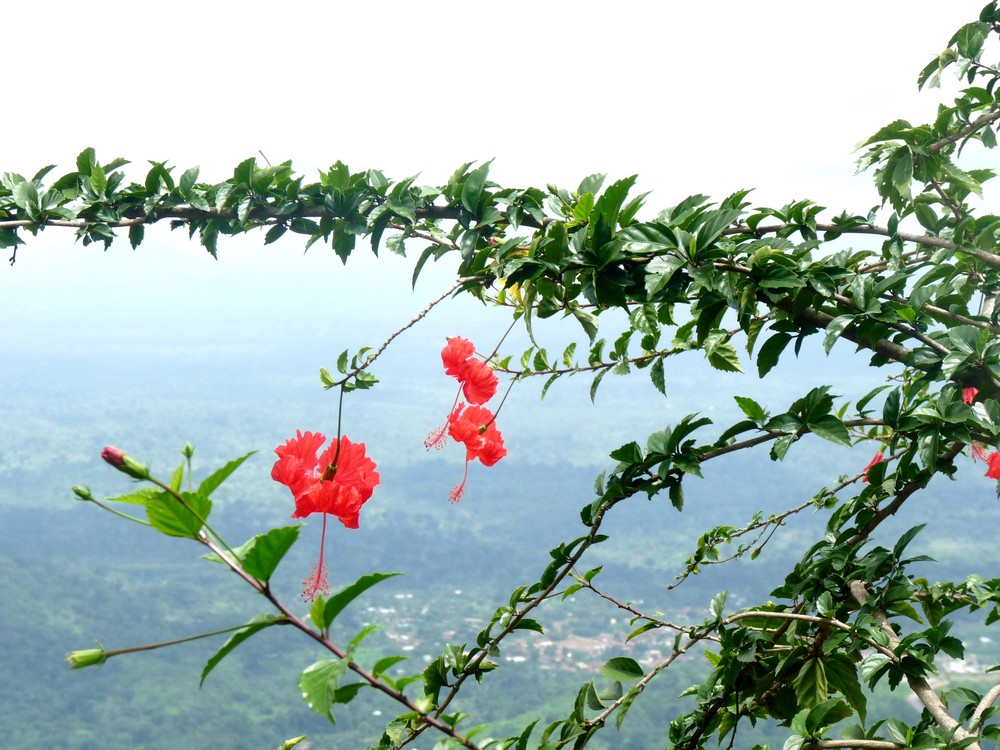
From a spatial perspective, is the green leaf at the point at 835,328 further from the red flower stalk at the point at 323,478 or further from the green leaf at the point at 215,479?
the green leaf at the point at 215,479

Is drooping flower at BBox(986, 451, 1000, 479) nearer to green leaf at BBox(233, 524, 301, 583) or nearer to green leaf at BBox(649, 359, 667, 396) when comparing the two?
green leaf at BBox(649, 359, 667, 396)

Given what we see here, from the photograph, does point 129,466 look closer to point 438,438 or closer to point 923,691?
point 438,438

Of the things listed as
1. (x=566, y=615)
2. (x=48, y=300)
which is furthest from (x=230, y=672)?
(x=48, y=300)

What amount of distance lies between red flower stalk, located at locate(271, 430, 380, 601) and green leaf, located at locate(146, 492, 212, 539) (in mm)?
342

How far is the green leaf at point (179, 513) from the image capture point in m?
0.46

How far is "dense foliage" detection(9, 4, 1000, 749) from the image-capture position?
0.84m

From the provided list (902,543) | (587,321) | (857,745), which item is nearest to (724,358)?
(587,321)

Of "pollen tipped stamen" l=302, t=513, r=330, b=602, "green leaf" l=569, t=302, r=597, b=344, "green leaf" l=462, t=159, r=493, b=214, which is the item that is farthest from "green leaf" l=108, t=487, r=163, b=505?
"green leaf" l=462, t=159, r=493, b=214

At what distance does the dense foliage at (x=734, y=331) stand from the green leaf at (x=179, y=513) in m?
0.20

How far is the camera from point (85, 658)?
0.44m

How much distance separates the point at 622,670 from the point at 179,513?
74 centimetres

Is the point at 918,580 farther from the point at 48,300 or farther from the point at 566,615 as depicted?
the point at 48,300

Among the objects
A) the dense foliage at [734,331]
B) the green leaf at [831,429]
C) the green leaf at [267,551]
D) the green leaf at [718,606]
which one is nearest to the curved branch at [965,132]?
the dense foliage at [734,331]

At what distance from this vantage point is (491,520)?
111 ft
